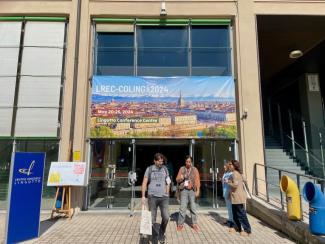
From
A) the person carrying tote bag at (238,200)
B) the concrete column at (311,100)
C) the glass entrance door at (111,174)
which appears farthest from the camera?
the concrete column at (311,100)

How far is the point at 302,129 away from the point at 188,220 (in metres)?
7.37

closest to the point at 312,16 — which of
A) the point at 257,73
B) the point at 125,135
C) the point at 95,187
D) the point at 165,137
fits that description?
the point at 257,73

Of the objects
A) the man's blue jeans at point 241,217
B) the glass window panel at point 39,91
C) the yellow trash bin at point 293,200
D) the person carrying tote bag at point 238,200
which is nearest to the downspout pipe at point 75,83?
the glass window panel at point 39,91

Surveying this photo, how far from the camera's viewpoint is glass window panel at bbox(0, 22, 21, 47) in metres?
10.8

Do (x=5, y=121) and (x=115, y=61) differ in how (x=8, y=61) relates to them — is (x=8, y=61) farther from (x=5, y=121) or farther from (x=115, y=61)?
(x=115, y=61)

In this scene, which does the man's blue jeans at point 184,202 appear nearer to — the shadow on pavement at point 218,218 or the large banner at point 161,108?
the shadow on pavement at point 218,218

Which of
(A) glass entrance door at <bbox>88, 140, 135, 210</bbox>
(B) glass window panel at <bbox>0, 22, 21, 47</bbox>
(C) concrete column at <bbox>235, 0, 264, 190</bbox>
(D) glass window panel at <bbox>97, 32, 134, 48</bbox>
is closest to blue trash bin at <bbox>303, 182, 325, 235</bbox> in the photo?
(C) concrete column at <bbox>235, 0, 264, 190</bbox>

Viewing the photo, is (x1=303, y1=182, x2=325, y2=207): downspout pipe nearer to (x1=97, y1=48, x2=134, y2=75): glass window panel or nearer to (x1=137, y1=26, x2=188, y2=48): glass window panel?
(x1=137, y1=26, x2=188, y2=48): glass window panel

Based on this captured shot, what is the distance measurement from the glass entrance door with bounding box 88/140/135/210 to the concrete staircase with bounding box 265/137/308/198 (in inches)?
178

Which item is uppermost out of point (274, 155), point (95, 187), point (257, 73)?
point (257, 73)

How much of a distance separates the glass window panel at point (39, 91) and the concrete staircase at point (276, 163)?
7615mm

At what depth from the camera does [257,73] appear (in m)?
10.6

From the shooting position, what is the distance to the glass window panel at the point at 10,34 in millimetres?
10766

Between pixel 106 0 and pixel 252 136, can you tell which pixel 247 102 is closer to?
pixel 252 136
